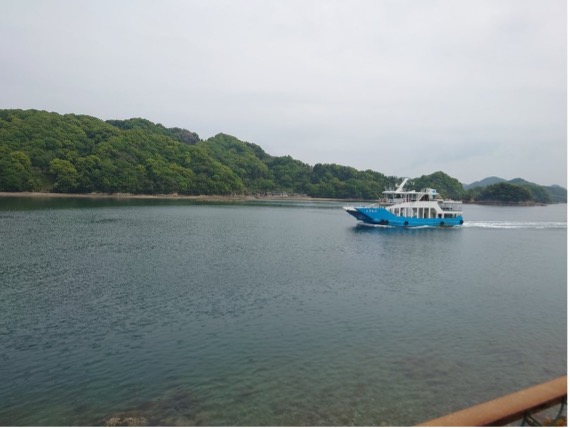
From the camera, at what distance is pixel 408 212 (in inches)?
3233

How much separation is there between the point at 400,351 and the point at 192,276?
19864mm

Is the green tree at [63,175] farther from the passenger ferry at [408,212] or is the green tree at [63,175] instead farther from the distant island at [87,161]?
the passenger ferry at [408,212]

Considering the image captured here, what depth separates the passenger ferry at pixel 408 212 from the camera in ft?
261

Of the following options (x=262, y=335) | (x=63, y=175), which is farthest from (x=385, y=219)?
(x=63, y=175)

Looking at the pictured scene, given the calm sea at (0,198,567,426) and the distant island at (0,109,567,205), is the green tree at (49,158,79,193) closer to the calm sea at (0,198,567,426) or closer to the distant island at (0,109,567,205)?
the distant island at (0,109,567,205)

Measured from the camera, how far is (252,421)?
13648 mm

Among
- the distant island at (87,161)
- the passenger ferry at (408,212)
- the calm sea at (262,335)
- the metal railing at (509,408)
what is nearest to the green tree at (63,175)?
the distant island at (87,161)

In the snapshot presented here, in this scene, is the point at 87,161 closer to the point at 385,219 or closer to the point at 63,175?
the point at 63,175

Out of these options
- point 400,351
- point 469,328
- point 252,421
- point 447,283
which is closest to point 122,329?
point 252,421

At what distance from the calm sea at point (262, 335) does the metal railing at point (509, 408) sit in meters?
9.09

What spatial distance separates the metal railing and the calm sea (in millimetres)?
9090

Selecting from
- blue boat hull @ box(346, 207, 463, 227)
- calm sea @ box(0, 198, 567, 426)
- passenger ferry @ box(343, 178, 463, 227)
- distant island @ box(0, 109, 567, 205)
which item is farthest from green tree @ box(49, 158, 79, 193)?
blue boat hull @ box(346, 207, 463, 227)

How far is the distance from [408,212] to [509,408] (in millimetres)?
79839

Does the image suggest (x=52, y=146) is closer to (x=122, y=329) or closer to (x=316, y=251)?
(x=316, y=251)
